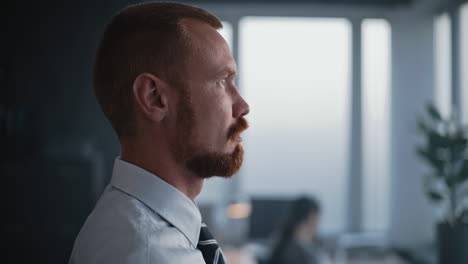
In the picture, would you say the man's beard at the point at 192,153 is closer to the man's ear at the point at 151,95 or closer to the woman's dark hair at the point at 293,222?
the man's ear at the point at 151,95

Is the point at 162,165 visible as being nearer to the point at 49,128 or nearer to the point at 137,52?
the point at 137,52

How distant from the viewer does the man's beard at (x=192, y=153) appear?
2.86 feet

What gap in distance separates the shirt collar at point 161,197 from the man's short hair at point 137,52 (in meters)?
0.08

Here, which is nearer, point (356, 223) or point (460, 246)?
point (460, 246)

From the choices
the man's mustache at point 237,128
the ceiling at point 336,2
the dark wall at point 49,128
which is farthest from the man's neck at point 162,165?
the ceiling at point 336,2

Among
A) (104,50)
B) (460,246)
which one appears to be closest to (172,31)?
(104,50)

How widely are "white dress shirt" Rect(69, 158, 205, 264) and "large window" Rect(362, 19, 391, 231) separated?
18.2 ft

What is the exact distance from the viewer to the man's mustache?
906 millimetres

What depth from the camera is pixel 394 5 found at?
598 centimetres

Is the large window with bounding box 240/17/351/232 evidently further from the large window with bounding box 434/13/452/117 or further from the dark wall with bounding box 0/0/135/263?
the dark wall with bounding box 0/0/135/263

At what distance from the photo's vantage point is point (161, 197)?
85 centimetres

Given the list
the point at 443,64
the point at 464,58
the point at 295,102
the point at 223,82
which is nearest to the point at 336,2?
the point at 295,102

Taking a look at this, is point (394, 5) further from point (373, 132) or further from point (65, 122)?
point (65, 122)

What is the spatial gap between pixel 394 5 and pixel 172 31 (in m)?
5.68
